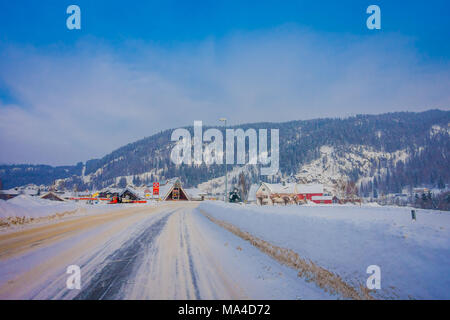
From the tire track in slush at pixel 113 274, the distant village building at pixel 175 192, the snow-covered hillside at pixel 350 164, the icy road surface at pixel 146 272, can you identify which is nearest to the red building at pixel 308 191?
the distant village building at pixel 175 192

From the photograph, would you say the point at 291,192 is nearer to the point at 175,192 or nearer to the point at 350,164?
the point at 175,192

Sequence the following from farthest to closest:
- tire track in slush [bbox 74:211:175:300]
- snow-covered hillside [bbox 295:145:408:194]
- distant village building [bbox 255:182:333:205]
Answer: snow-covered hillside [bbox 295:145:408:194] → distant village building [bbox 255:182:333:205] → tire track in slush [bbox 74:211:175:300]

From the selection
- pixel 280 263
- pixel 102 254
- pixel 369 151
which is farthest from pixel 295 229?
pixel 369 151

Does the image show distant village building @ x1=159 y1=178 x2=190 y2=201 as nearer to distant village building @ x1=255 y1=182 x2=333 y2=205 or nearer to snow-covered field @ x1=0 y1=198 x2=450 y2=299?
distant village building @ x1=255 y1=182 x2=333 y2=205

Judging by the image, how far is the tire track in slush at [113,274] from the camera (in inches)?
172

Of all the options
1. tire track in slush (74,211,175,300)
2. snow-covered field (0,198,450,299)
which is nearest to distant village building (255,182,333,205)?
snow-covered field (0,198,450,299)

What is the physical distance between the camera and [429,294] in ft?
11.3

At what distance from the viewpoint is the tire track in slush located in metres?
4.38

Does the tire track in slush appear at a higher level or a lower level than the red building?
higher

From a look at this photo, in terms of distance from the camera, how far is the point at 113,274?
550 cm

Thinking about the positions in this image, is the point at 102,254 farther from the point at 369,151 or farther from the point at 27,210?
the point at 369,151

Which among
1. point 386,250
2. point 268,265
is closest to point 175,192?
point 268,265

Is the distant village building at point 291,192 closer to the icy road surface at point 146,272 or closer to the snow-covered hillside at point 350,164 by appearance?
the icy road surface at point 146,272
